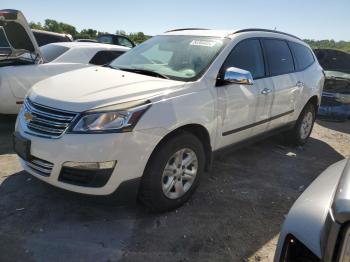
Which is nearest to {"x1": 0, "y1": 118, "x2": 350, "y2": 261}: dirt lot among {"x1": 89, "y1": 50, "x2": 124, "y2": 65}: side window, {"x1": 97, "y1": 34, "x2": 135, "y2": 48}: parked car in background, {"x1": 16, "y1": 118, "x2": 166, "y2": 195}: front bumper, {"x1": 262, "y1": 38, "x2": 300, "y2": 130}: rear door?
{"x1": 16, "y1": 118, "x2": 166, "y2": 195}: front bumper

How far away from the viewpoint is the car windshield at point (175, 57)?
374 centimetres

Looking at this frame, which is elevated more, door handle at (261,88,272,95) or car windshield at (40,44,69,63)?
door handle at (261,88,272,95)

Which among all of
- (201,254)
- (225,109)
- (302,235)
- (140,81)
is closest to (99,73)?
(140,81)

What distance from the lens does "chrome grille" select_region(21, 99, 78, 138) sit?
2.96 m

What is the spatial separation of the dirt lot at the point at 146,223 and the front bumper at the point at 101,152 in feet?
0.83

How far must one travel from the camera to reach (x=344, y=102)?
8.53m

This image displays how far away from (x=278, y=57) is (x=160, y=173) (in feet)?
8.66

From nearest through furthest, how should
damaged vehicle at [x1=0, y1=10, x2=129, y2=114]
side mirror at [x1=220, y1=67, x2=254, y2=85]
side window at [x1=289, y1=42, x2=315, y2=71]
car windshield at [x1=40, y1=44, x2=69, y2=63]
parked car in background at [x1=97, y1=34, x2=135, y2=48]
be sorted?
side mirror at [x1=220, y1=67, x2=254, y2=85]
damaged vehicle at [x1=0, y1=10, x2=129, y2=114]
side window at [x1=289, y1=42, x2=315, y2=71]
car windshield at [x1=40, y1=44, x2=69, y2=63]
parked car in background at [x1=97, y1=34, x2=135, y2=48]

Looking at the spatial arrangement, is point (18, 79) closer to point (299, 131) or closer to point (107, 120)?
point (107, 120)

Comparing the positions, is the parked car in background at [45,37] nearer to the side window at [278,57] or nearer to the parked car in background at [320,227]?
the side window at [278,57]

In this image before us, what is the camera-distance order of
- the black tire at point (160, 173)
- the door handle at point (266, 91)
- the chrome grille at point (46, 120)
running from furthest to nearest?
the door handle at point (266, 91) < the black tire at point (160, 173) < the chrome grille at point (46, 120)

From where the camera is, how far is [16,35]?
551 centimetres

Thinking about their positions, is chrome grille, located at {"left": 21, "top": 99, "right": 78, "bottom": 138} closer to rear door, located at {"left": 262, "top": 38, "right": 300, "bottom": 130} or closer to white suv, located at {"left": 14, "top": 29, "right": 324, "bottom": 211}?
white suv, located at {"left": 14, "top": 29, "right": 324, "bottom": 211}

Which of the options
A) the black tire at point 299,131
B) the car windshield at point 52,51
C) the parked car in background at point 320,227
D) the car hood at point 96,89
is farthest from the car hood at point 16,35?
the parked car in background at point 320,227
